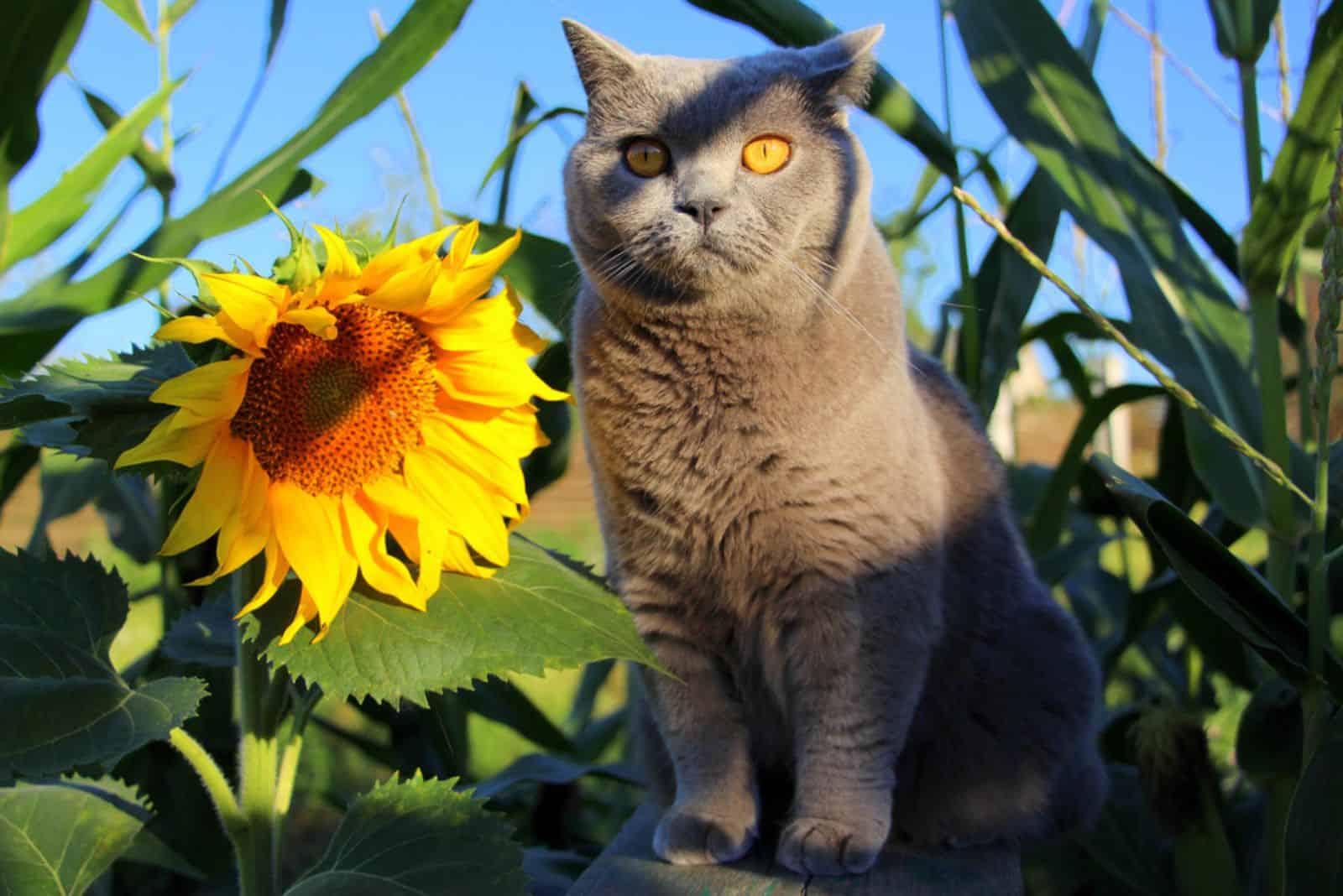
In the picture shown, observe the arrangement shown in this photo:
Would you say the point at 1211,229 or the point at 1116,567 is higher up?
the point at 1211,229

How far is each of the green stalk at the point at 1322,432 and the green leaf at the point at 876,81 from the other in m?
0.57

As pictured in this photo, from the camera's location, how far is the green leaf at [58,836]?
829mm

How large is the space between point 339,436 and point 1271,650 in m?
0.80

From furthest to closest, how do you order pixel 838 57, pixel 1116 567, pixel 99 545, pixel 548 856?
pixel 1116 567
pixel 99 545
pixel 548 856
pixel 838 57

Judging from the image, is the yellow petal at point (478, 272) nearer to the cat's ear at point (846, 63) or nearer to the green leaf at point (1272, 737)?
the cat's ear at point (846, 63)

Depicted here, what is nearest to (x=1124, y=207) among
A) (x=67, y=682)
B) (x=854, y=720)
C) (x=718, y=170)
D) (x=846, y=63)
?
(x=846, y=63)

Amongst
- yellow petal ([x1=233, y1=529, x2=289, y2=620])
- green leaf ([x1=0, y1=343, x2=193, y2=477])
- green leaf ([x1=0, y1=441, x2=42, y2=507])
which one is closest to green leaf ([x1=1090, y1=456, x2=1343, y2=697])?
yellow petal ([x1=233, y1=529, x2=289, y2=620])

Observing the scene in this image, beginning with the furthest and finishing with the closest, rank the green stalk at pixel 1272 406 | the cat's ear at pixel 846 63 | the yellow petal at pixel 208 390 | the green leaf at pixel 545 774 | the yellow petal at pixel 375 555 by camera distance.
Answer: the green leaf at pixel 545 774 < the green stalk at pixel 1272 406 < the cat's ear at pixel 846 63 < the yellow petal at pixel 375 555 < the yellow petal at pixel 208 390

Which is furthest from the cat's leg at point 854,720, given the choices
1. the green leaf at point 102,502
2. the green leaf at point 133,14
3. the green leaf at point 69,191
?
the green leaf at point 133,14

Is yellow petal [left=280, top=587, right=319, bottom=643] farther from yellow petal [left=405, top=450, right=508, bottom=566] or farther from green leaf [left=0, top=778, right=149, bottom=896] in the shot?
green leaf [left=0, top=778, right=149, bottom=896]

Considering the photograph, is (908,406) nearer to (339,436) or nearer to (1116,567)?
(339,436)

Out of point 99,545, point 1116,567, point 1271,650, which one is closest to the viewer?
point 1271,650

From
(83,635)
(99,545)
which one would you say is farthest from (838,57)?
(99,545)

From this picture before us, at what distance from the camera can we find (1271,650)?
0.97 metres
